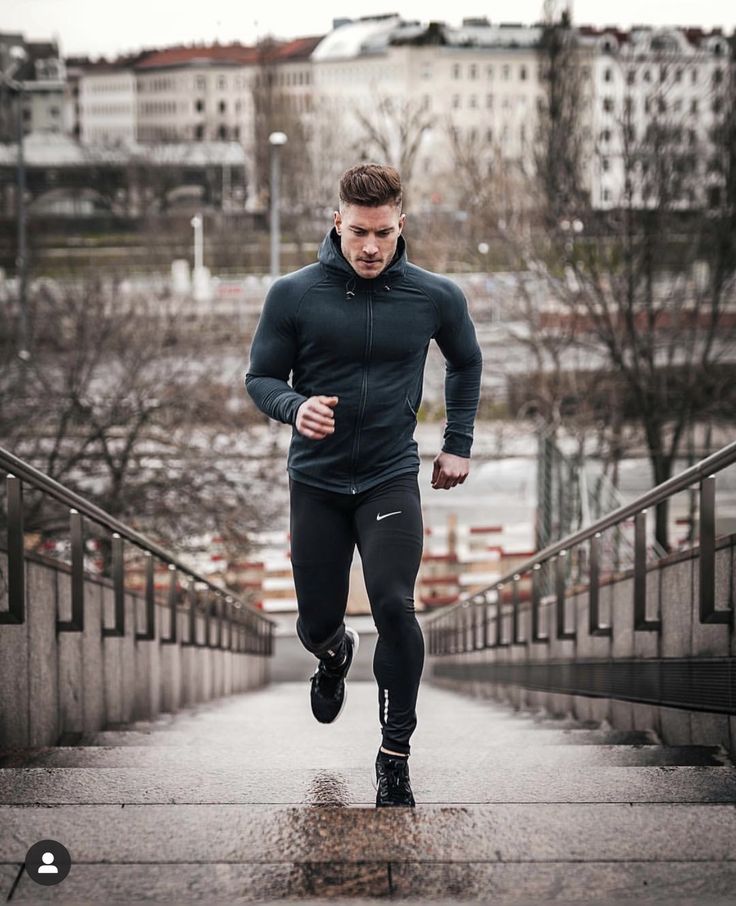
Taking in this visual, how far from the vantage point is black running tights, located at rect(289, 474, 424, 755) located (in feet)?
13.1

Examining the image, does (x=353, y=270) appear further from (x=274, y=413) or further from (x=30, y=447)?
(x=30, y=447)

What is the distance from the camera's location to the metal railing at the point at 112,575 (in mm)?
5027

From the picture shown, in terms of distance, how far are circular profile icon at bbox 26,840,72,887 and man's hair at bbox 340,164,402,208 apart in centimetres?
192

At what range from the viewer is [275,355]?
13.3 ft

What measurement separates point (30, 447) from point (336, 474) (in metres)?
14.8

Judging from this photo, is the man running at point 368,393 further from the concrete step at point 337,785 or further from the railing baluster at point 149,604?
the railing baluster at point 149,604

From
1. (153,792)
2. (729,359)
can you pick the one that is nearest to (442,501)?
(729,359)

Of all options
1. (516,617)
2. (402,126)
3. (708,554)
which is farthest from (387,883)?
(402,126)

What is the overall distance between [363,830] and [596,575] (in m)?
4.33

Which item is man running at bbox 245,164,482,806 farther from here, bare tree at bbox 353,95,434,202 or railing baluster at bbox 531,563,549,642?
bare tree at bbox 353,95,434,202

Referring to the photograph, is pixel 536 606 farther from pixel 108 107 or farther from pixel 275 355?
pixel 108 107

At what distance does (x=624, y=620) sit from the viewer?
6.82m

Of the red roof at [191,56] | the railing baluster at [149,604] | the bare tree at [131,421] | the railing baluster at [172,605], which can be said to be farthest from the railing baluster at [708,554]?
the red roof at [191,56]

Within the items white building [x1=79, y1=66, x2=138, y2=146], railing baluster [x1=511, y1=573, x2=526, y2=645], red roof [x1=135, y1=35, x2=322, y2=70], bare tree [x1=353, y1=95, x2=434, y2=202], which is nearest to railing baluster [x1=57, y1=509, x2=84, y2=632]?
railing baluster [x1=511, y1=573, x2=526, y2=645]
